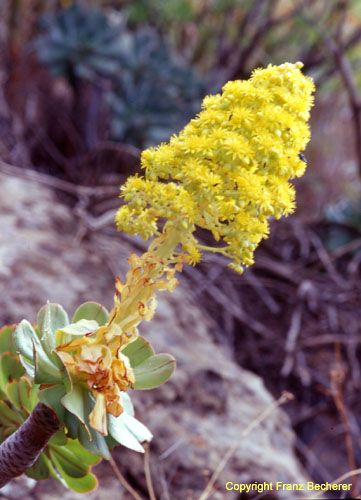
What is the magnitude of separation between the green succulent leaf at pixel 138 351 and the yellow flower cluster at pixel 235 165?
0.29m

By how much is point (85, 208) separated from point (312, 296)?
1.40 meters

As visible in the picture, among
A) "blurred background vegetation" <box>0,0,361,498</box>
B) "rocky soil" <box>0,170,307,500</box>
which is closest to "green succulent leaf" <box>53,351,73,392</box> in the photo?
Answer: "rocky soil" <box>0,170,307,500</box>

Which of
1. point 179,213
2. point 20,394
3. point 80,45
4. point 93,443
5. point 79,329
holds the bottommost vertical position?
point 93,443

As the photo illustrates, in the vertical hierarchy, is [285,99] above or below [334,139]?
below

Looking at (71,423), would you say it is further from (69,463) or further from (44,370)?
(69,463)

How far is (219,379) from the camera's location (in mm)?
1888

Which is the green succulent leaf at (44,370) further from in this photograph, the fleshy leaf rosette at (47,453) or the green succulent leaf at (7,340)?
the green succulent leaf at (7,340)

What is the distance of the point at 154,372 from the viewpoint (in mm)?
1051

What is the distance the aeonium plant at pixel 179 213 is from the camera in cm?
88

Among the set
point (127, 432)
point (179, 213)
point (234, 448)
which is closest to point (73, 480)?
point (127, 432)

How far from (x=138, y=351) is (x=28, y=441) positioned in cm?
30

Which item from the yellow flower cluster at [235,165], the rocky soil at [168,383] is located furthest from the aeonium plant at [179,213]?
the rocky soil at [168,383]

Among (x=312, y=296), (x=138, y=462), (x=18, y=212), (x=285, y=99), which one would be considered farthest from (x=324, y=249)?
(x=285, y=99)

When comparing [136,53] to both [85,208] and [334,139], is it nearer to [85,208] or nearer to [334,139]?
[85,208]
